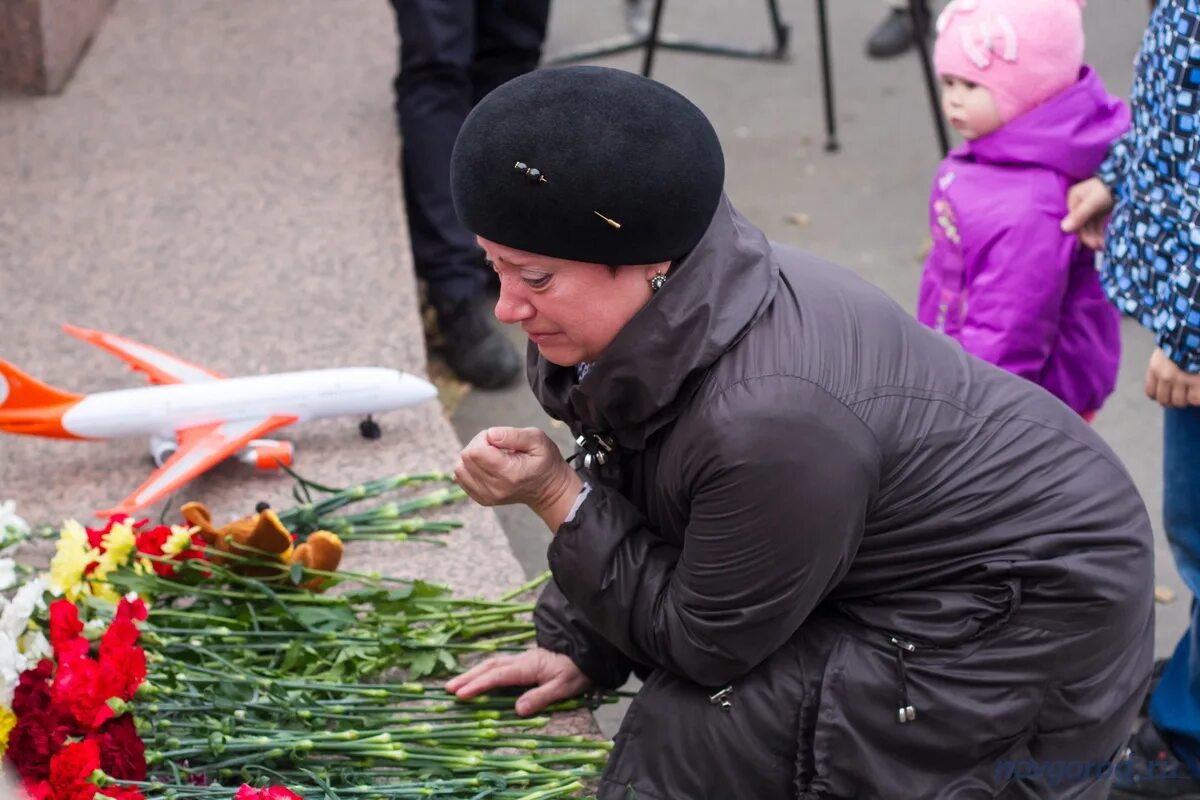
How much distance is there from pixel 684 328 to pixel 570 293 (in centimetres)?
17

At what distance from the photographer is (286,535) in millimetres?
2621

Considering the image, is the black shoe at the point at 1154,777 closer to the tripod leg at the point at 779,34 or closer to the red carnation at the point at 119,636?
the red carnation at the point at 119,636

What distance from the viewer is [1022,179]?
3.04 metres

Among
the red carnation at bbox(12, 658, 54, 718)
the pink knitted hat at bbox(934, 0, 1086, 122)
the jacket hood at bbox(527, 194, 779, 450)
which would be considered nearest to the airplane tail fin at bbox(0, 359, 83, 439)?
the red carnation at bbox(12, 658, 54, 718)

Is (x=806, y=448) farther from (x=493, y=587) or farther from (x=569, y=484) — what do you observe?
(x=493, y=587)

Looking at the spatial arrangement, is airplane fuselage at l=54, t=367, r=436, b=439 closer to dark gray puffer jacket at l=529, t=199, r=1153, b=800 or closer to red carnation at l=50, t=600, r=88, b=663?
red carnation at l=50, t=600, r=88, b=663

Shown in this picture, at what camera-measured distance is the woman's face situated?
190 cm

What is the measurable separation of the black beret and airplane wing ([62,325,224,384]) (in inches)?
64.0

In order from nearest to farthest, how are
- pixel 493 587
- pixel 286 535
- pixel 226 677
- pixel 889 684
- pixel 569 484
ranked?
pixel 889 684, pixel 569 484, pixel 226 677, pixel 286 535, pixel 493 587

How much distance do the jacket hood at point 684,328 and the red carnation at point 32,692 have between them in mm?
998

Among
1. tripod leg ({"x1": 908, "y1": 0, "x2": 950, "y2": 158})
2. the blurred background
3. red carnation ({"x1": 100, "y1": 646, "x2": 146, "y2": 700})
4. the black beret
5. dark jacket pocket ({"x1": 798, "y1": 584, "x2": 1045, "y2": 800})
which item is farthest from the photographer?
tripod leg ({"x1": 908, "y1": 0, "x2": 950, "y2": 158})

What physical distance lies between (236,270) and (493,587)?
165 cm

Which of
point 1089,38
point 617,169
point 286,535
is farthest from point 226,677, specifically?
point 1089,38

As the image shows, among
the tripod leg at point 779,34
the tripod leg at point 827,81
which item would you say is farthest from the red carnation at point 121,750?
the tripod leg at point 779,34
